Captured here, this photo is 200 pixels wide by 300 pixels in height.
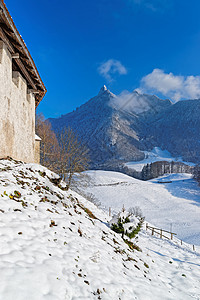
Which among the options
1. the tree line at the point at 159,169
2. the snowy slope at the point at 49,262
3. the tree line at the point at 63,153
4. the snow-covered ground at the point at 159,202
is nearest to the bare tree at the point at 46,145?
the tree line at the point at 63,153

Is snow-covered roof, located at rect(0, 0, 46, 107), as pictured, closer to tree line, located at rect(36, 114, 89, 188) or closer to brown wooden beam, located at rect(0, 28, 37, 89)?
brown wooden beam, located at rect(0, 28, 37, 89)

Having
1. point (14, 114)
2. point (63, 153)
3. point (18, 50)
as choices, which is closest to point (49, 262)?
point (14, 114)

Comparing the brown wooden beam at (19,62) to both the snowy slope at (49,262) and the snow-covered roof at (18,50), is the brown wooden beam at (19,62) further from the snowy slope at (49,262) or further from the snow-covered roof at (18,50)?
the snowy slope at (49,262)

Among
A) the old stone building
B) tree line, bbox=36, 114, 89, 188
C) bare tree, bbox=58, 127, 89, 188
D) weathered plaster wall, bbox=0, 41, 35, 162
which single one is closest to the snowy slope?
weathered plaster wall, bbox=0, 41, 35, 162

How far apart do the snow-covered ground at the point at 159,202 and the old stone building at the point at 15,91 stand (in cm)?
1274

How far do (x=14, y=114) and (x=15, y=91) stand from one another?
97 centimetres

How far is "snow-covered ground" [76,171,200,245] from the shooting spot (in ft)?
86.3

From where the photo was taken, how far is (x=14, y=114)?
6961 millimetres

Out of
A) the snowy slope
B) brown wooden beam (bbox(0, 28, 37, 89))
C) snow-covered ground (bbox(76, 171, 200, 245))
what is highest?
brown wooden beam (bbox(0, 28, 37, 89))

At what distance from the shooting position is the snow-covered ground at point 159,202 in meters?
26.3

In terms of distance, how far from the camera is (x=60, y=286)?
8.04ft

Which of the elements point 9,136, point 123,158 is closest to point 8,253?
point 9,136

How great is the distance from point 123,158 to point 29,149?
166435mm

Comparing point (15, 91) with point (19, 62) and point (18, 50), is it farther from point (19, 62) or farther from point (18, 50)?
point (18, 50)
